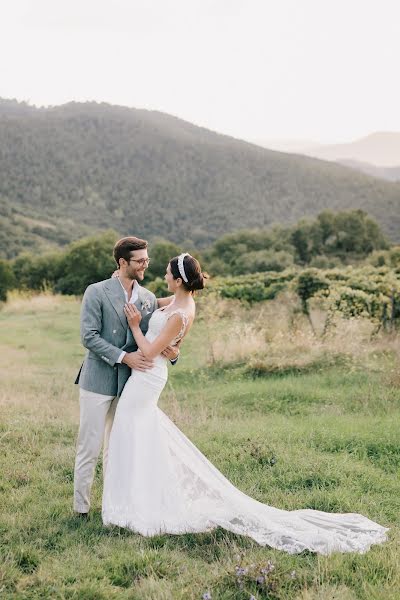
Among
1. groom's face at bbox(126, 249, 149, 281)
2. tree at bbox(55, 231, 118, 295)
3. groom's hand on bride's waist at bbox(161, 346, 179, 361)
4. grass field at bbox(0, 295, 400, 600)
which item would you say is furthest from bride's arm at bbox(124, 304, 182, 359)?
tree at bbox(55, 231, 118, 295)

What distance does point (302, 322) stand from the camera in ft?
42.8

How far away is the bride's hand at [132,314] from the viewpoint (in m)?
4.57

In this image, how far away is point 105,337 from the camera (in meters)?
4.70

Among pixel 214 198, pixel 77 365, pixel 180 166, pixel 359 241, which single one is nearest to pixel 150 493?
pixel 77 365

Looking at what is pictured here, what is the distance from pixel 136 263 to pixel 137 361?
736mm

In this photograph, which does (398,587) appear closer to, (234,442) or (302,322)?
(234,442)

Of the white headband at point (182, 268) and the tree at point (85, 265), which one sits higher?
the white headband at point (182, 268)

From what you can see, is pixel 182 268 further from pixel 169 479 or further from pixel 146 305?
pixel 169 479

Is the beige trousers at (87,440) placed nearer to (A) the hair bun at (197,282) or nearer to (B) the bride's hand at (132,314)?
(B) the bride's hand at (132,314)

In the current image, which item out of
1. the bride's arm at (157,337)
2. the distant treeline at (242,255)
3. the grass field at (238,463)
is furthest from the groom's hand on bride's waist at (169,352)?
the distant treeline at (242,255)

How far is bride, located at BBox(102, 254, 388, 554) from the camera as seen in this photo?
171 inches

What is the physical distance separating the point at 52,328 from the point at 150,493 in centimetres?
1327

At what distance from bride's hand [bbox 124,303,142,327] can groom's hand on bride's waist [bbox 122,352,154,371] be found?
225 mm

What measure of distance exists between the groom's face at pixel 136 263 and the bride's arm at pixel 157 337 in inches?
9.8
